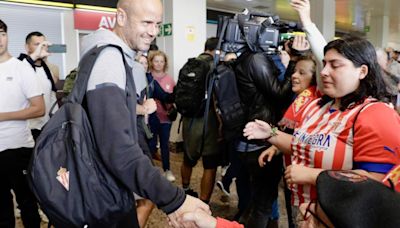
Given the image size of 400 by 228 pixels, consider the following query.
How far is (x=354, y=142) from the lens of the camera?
4.01 feet

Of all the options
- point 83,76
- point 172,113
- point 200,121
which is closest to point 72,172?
point 83,76

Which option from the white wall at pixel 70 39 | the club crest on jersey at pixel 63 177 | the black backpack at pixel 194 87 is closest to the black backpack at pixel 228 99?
the black backpack at pixel 194 87

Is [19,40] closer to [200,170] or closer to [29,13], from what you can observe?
[29,13]

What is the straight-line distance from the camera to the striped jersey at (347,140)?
1.16 meters

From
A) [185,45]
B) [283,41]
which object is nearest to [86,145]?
[283,41]

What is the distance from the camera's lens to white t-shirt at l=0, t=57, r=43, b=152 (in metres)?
2.00

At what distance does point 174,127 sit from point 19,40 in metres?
3.82

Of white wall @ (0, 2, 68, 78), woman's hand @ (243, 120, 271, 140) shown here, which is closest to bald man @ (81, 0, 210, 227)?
woman's hand @ (243, 120, 271, 140)

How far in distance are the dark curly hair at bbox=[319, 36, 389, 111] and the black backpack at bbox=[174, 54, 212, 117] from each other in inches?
66.9

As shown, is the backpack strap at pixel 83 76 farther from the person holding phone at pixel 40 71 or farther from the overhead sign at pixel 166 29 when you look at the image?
the overhead sign at pixel 166 29

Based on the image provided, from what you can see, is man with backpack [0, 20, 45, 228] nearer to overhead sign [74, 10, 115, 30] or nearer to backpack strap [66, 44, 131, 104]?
backpack strap [66, 44, 131, 104]

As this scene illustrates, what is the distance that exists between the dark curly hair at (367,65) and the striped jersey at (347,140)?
4cm

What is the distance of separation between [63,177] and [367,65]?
1.03 meters

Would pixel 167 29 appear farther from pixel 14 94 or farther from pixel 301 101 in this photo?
pixel 301 101
